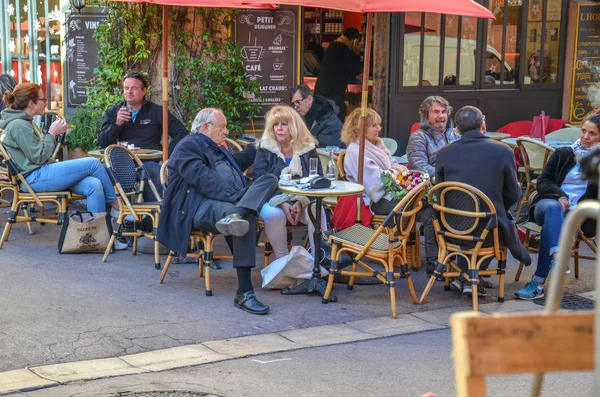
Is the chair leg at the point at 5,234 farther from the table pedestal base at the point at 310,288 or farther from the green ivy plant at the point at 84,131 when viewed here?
the table pedestal base at the point at 310,288

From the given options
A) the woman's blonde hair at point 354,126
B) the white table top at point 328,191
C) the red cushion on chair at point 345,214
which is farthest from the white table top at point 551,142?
the white table top at point 328,191

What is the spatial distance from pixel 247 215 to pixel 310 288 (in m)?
0.81

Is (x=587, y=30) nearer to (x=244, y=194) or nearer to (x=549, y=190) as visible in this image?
(x=549, y=190)

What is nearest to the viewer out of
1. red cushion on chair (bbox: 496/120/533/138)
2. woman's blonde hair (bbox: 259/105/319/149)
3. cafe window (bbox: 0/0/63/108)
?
woman's blonde hair (bbox: 259/105/319/149)

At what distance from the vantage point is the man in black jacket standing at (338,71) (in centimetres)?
1207

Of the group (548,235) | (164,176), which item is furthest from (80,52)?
(548,235)

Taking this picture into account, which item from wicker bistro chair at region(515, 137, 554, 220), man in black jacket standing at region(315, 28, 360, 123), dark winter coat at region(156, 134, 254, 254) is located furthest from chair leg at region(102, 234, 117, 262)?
man in black jacket standing at region(315, 28, 360, 123)

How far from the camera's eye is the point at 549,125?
460 inches

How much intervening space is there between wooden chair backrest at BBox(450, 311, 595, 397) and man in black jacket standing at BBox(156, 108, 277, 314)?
436cm

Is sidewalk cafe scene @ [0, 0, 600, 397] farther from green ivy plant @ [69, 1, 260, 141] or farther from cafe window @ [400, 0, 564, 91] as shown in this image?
cafe window @ [400, 0, 564, 91]

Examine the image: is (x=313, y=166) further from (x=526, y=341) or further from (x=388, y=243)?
(x=526, y=341)

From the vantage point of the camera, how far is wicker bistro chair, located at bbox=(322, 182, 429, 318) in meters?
6.64

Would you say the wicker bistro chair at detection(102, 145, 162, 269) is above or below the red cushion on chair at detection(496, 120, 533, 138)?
below

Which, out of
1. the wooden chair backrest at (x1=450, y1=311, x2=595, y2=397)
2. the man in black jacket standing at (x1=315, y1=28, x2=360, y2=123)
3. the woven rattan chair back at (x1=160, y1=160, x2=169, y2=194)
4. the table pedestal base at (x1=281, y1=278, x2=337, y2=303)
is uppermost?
the man in black jacket standing at (x1=315, y1=28, x2=360, y2=123)
